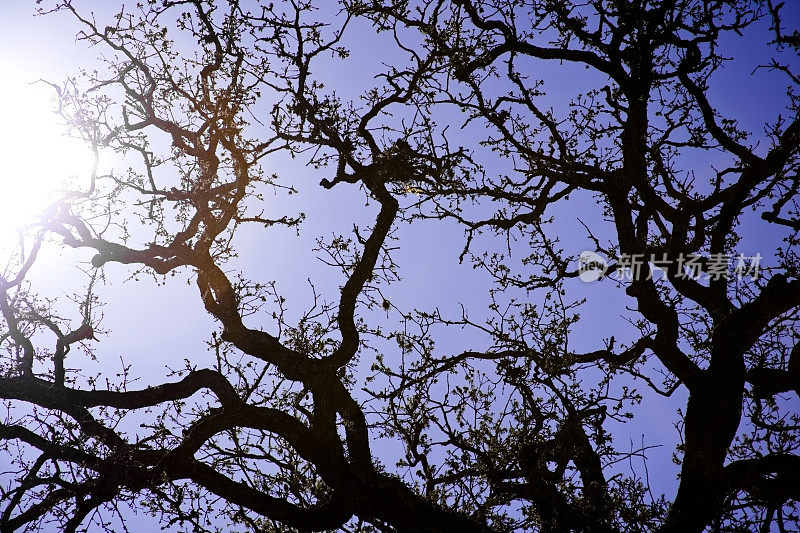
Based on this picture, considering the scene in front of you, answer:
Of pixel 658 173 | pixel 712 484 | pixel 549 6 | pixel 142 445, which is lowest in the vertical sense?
pixel 712 484

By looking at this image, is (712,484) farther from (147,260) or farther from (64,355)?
(64,355)

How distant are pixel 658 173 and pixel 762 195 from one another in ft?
4.93

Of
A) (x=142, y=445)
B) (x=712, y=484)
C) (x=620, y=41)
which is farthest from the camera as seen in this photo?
(x=620, y=41)

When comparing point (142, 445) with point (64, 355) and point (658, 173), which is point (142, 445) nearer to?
point (64, 355)

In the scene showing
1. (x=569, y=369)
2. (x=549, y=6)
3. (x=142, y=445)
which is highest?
(x=549, y=6)

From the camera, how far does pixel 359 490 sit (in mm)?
6441

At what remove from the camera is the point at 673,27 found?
8055mm

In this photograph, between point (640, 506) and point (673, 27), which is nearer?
point (640, 506)

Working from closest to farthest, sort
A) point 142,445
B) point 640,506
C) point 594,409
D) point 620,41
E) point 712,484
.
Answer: point 712,484 < point 142,445 < point 640,506 < point 594,409 < point 620,41

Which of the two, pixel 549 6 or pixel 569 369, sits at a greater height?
pixel 549 6

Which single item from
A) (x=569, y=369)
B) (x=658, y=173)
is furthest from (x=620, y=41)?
(x=569, y=369)

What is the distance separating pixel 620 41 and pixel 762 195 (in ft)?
10.4

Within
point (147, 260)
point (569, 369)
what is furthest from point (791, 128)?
point (147, 260)

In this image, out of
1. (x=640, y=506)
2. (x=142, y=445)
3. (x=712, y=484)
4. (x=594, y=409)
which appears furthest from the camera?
(x=594, y=409)
